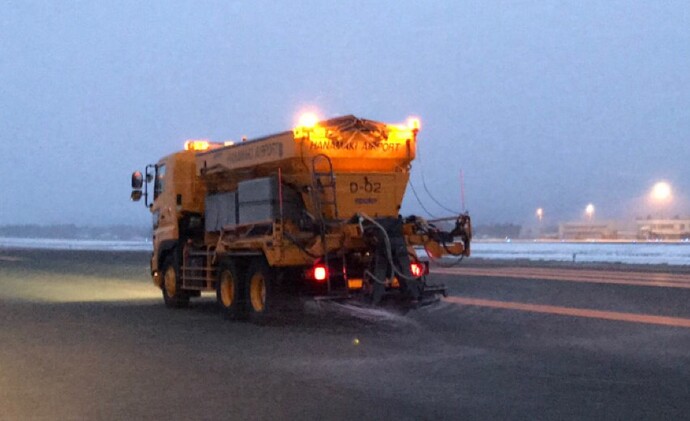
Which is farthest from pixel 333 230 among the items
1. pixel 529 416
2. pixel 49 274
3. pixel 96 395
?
A: pixel 49 274

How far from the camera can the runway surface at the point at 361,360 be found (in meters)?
8.70

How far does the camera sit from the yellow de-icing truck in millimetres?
14711

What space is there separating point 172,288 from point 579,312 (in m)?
8.61

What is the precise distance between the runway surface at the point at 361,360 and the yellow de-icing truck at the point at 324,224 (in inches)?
27.4

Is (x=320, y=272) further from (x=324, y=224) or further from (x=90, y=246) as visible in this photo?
(x=90, y=246)

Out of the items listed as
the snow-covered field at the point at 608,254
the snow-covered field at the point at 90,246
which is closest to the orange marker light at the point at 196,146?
the snow-covered field at the point at 608,254

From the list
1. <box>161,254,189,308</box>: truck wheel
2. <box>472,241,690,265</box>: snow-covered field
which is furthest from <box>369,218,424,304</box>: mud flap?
<box>472,241,690,265</box>: snow-covered field

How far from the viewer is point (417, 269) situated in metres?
15.2

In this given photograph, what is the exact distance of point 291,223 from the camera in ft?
50.3

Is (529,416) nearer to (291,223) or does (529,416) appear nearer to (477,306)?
(291,223)

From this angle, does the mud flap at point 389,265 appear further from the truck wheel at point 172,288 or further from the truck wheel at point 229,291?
the truck wheel at point 172,288

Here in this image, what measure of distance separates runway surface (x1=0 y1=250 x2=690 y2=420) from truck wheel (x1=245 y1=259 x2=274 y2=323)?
393 millimetres

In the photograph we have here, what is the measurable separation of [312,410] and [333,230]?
21.7 feet

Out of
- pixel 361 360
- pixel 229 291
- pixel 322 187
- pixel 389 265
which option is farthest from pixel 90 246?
pixel 361 360
